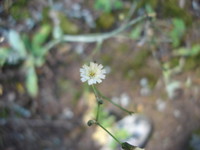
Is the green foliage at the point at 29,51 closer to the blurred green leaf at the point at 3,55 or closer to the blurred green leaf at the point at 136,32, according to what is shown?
the blurred green leaf at the point at 3,55

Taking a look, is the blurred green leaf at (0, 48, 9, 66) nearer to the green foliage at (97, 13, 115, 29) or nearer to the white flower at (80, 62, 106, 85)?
the green foliage at (97, 13, 115, 29)

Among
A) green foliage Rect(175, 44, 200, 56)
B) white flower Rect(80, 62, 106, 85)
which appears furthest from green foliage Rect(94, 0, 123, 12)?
white flower Rect(80, 62, 106, 85)

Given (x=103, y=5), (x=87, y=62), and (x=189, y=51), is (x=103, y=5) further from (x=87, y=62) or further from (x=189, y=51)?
(x=189, y=51)

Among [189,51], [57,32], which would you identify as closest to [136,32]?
[189,51]

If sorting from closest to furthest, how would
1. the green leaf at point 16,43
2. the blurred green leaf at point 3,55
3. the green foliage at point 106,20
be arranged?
the blurred green leaf at point 3,55 < the green leaf at point 16,43 < the green foliage at point 106,20

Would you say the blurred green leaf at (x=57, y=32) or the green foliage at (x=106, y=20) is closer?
the blurred green leaf at (x=57, y=32)

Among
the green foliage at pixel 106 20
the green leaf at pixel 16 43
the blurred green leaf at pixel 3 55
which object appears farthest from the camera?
the green foliage at pixel 106 20

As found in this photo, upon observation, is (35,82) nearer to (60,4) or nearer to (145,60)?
(60,4)

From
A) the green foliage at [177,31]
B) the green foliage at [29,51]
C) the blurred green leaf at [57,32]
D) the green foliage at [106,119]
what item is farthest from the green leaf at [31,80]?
the green foliage at [177,31]
